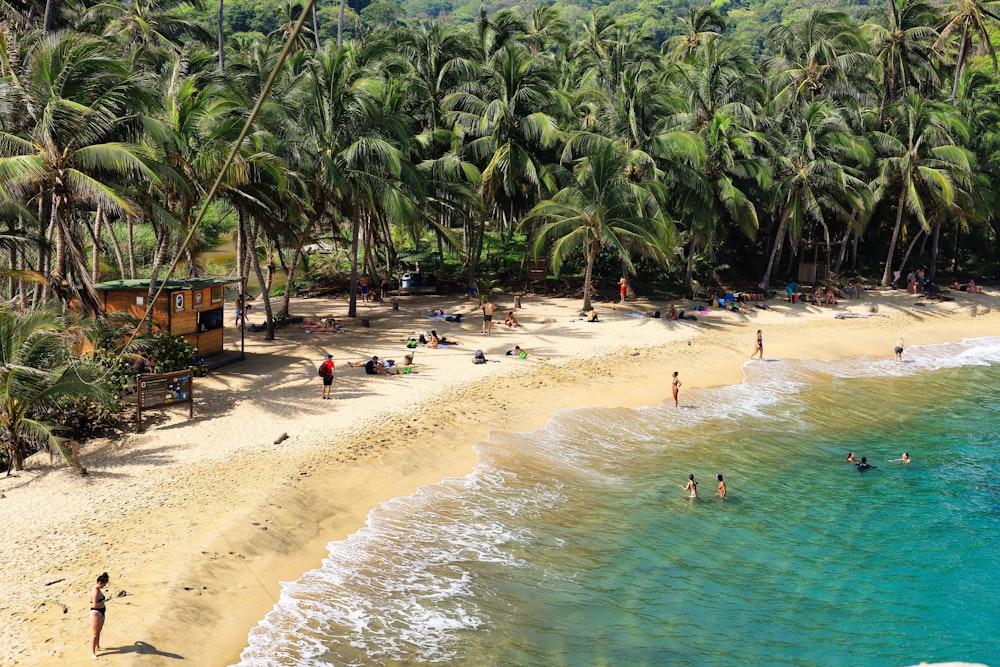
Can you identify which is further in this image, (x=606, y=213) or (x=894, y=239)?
(x=894, y=239)

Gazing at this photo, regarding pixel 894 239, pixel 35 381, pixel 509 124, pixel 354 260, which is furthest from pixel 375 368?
pixel 894 239

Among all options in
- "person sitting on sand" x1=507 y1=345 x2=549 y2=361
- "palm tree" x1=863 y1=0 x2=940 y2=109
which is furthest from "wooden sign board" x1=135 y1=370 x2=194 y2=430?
"palm tree" x1=863 y1=0 x2=940 y2=109

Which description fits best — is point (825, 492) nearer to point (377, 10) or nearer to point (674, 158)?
point (674, 158)

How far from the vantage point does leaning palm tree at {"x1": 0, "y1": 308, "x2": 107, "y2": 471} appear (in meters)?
12.7

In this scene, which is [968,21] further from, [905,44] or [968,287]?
[968,287]

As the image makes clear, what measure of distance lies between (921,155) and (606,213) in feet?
59.3

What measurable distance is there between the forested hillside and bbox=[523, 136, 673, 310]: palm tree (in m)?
0.11

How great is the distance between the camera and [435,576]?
11.2m

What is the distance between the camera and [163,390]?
15.4 metres

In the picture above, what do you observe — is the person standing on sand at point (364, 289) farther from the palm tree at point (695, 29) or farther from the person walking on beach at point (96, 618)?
the palm tree at point (695, 29)

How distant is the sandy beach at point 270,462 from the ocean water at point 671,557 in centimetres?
76

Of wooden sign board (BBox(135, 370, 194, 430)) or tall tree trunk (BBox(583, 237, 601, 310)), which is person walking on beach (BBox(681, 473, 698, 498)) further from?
tall tree trunk (BBox(583, 237, 601, 310))

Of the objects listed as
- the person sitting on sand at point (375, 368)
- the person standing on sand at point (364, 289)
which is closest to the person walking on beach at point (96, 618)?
the person sitting on sand at point (375, 368)

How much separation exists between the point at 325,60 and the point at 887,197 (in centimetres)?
2877
